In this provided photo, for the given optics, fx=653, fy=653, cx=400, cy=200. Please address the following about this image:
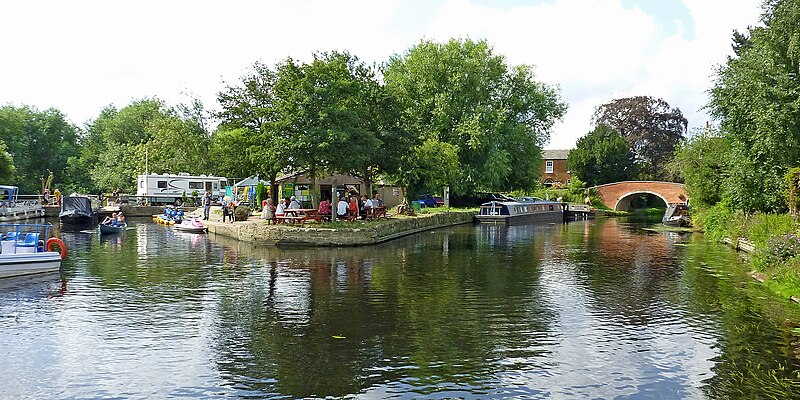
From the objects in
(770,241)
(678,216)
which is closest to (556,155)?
(678,216)

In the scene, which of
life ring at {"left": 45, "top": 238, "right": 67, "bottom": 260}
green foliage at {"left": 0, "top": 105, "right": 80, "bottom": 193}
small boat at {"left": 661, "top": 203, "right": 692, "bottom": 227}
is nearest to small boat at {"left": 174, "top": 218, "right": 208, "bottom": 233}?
life ring at {"left": 45, "top": 238, "right": 67, "bottom": 260}

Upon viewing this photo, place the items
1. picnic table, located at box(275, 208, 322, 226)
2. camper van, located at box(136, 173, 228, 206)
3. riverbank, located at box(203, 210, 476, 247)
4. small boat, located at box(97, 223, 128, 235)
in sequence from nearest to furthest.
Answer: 1. riverbank, located at box(203, 210, 476, 247)
2. picnic table, located at box(275, 208, 322, 226)
3. small boat, located at box(97, 223, 128, 235)
4. camper van, located at box(136, 173, 228, 206)

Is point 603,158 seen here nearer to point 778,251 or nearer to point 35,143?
point 778,251

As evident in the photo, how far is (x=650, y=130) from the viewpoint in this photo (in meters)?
78.9

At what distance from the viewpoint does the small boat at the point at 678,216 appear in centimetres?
4541

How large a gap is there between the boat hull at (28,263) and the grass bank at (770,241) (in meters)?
19.4

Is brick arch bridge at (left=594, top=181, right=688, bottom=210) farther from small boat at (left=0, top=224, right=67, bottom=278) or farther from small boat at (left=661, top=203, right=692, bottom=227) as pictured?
small boat at (left=0, top=224, right=67, bottom=278)

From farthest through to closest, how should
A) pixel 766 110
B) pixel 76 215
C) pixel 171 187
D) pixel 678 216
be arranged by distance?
pixel 171 187
pixel 678 216
pixel 76 215
pixel 766 110

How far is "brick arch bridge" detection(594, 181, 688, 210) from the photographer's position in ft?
224

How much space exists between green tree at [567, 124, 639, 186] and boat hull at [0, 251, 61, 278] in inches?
2615

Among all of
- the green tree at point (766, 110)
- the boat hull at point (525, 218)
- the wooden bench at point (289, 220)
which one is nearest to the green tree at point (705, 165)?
the green tree at point (766, 110)

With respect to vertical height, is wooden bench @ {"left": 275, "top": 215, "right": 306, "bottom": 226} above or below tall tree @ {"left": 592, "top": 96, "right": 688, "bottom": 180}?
below

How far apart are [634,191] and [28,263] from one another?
63200mm

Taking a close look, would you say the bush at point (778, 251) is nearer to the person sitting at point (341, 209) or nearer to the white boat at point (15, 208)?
the person sitting at point (341, 209)
